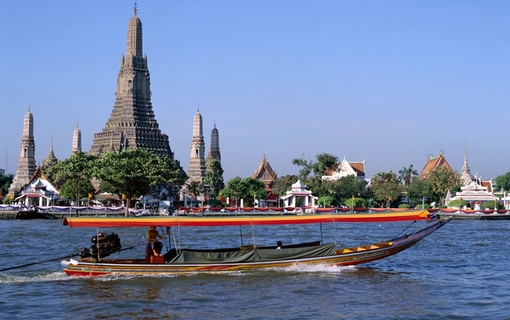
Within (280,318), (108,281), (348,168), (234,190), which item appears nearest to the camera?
(280,318)

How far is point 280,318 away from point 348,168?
90.5m

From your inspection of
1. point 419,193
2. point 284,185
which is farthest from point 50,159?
point 419,193

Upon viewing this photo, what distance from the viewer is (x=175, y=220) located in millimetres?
22047

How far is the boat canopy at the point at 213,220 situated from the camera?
70.9 feet

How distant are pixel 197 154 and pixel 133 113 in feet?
33.4

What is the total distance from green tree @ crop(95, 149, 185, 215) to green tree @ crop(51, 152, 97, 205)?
143 cm

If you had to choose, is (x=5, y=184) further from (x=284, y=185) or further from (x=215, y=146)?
(x=284, y=185)

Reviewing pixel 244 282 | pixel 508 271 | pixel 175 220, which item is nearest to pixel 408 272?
pixel 508 271

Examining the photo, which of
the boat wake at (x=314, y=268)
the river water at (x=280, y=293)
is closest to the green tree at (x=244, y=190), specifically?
the river water at (x=280, y=293)

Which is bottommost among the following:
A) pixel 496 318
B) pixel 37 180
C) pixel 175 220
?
pixel 496 318

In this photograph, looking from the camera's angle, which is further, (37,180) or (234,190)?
(234,190)

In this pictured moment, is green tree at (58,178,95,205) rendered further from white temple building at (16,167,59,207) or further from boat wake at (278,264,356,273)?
boat wake at (278,264,356,273)

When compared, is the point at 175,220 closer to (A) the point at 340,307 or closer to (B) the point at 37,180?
(A) the point at 340,307

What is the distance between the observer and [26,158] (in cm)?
9825
